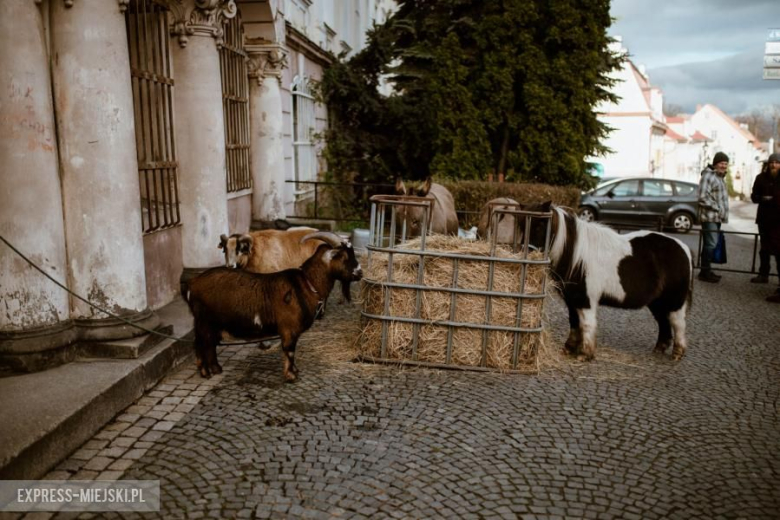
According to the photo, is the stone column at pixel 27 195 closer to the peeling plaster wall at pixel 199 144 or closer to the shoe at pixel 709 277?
the peeling plaster wall at pixel 199 144

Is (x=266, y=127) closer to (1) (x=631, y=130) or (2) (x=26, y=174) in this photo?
(2) (x=26, y=174)

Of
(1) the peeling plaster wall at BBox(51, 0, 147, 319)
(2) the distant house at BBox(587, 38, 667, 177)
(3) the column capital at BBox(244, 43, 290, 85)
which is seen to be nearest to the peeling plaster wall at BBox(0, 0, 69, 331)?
(1) the peeling plaster wall at BBox(51, 0, 147, 319)

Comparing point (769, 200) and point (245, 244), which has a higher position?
point (769, 200)

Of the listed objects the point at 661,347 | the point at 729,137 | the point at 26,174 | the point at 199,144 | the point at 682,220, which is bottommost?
the point at 661,347

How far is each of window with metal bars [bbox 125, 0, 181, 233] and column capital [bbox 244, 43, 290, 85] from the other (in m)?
3.32

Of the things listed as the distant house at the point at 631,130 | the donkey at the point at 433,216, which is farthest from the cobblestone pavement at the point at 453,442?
the distant house at the point at 631,130

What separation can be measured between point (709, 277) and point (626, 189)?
9939 millimetres

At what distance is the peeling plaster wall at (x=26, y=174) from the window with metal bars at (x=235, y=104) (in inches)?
192

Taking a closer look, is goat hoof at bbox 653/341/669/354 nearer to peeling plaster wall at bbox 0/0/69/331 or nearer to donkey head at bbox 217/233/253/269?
donkey head at bbox 217/233/253/269

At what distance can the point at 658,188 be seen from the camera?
20.6 m

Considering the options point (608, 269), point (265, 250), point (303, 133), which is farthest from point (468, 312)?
point (303, 133)

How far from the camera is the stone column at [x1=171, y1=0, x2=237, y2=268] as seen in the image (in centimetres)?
761

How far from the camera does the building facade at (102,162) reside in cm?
488

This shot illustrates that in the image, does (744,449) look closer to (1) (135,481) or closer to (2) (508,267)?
(2) (508,267)
